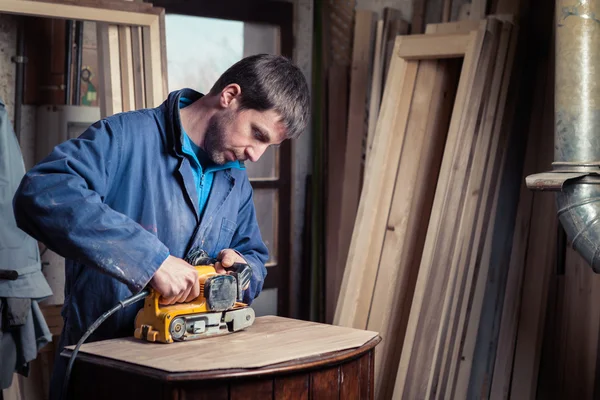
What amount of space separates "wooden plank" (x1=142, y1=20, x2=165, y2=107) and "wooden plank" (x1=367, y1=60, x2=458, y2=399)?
110 cm

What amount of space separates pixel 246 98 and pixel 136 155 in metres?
0.36

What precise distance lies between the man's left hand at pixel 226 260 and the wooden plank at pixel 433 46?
149cm

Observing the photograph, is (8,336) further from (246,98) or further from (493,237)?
(493,237)

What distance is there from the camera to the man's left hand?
2261mm

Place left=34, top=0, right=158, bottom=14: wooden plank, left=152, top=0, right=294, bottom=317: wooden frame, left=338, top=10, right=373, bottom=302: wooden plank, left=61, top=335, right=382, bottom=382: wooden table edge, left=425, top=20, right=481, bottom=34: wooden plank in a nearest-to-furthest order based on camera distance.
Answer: left=61, top=335, right=382, bottom=382: wooden table edge
left=34, top=0, right=158, bottom=14: wooden plank
left=425, top=20, right=481, bottom=34: wooden plank
left=338, top=10, right=373, bottom=302: wooden plank
left=152, top=0, right=294, bottom=317: wooden frame

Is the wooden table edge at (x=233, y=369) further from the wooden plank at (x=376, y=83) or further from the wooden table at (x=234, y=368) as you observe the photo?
the wooden plank at (x=376, y=83)

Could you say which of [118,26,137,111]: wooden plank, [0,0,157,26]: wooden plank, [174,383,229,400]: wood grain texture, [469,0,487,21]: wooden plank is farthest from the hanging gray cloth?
[469,0,487,21]: wooden plank

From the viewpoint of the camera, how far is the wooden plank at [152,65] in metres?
3.30

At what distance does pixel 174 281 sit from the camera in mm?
2037

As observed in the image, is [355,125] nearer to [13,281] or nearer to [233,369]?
[13,281]

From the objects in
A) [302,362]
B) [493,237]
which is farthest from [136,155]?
[493,237]

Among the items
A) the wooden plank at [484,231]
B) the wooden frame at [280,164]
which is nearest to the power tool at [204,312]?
the wooden plank at [484,231]

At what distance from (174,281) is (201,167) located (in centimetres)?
46

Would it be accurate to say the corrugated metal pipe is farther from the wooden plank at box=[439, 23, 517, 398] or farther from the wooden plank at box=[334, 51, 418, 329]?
the wooden plank at box=[334, 51, 418, 329]
